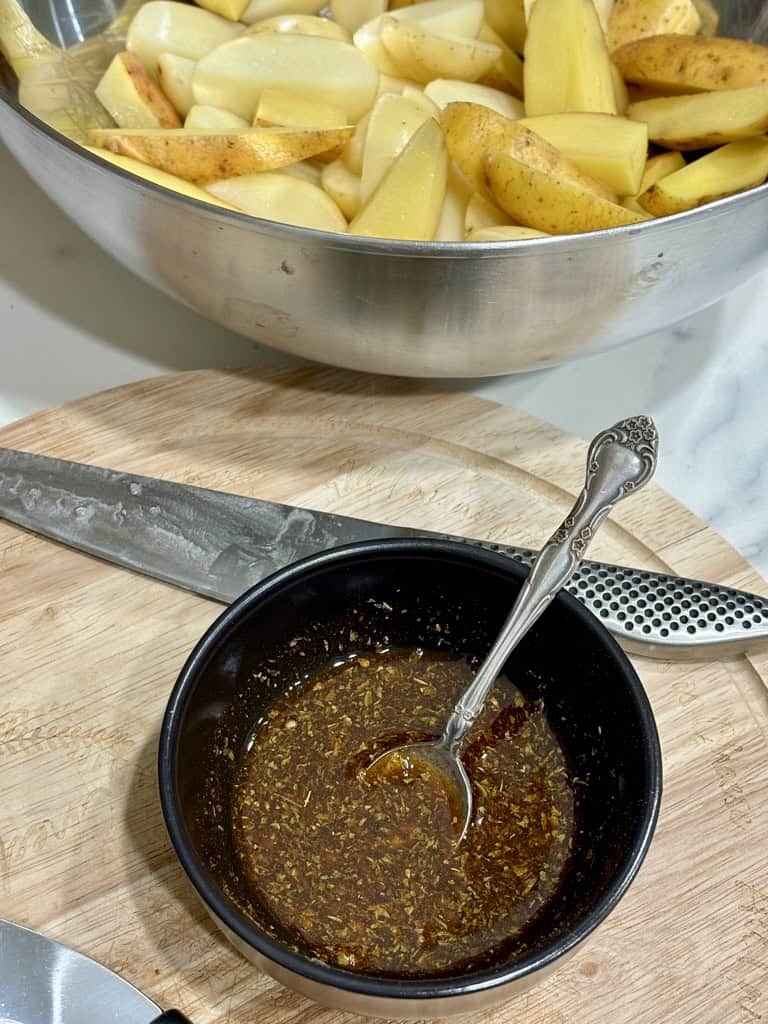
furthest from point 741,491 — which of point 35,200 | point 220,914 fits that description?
point 35,200

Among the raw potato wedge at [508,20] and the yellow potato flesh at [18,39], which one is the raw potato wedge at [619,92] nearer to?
the raw potato wedge at [508,20]

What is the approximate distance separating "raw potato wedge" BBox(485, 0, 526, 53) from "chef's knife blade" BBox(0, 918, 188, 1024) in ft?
3.56

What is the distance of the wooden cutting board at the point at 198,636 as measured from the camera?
0.94m

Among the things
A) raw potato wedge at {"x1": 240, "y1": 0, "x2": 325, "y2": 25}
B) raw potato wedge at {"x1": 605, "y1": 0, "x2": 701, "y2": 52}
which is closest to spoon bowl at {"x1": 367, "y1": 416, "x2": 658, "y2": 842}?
raw potato wedge at {"x1": 605, "y1": 0, "x2": 701, "y2": 52}

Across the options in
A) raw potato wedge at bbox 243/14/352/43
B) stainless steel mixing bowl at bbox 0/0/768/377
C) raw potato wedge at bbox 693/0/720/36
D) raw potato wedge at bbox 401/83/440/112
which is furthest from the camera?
raw potato wedge at bbox 693/0/720/36

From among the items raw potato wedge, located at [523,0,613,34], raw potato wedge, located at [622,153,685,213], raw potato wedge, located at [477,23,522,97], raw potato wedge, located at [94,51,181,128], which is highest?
raw potato wedge, located at [94,51,181,128]

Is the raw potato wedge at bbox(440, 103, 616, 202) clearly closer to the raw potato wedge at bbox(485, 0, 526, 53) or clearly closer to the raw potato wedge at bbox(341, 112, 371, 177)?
the raw potato wedge at bbox(341, 112, 371, 177)

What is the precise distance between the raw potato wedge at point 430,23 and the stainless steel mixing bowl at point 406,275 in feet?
1.19

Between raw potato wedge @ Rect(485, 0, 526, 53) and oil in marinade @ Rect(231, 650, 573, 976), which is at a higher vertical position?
raw potato wedge @ Rect(485, 0, 526, 53)

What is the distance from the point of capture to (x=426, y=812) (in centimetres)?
96

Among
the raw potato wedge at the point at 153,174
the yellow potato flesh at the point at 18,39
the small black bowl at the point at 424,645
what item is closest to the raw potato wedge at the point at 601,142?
the raw potato wedge at the point at 153,174

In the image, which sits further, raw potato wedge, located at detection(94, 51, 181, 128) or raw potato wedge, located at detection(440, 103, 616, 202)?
raw potato wedge, located at detection(94, 51, 181, 128)

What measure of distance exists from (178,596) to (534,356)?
426 millimetres

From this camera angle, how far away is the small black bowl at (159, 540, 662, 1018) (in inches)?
31.2
